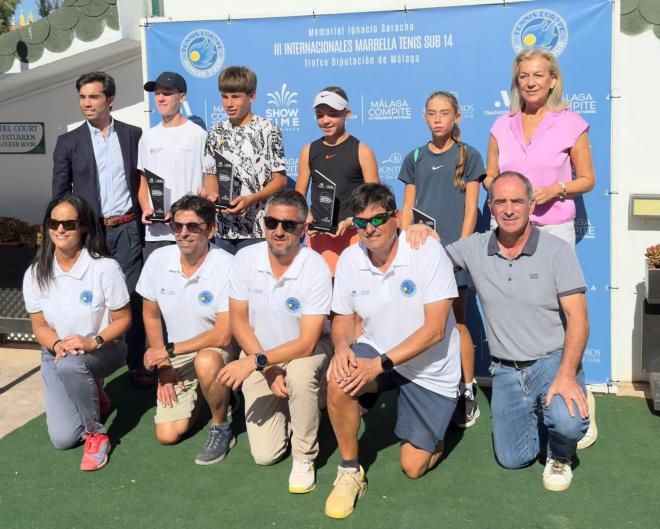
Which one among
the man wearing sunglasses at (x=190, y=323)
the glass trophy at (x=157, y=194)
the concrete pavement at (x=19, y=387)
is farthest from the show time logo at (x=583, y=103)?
the concrete pavement at (x=19, y=387)

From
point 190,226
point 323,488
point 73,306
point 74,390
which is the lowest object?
point 323,488

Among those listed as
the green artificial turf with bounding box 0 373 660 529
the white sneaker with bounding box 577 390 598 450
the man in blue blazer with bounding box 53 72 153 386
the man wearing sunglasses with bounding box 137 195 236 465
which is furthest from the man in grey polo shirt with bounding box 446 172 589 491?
the man in blue blazer with bounding box 53 72 153 386

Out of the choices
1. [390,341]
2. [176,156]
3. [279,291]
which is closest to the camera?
[390,341]

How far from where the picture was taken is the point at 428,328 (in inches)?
143

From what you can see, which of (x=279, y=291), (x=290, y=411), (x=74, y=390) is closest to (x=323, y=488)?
(x=290, y=411)

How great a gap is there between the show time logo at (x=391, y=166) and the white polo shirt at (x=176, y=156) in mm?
1139

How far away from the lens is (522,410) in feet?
12.6

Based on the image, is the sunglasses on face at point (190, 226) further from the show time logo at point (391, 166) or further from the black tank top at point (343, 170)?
the show time logo at point (391, 166)

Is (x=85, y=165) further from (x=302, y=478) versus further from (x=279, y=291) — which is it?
(x=302, y=478)

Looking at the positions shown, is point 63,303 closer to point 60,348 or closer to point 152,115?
point 60,348

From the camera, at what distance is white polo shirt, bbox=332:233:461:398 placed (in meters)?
3.68

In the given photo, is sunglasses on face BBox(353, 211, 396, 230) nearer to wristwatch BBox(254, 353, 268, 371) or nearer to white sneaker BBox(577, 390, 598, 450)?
wristwatch BBox(254, 353, 268, 371)

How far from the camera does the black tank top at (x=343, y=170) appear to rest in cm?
445

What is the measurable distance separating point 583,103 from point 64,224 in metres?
3.00
